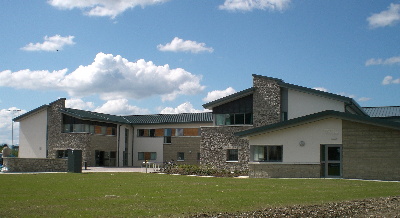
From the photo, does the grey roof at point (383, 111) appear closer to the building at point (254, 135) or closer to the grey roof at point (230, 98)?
the building at point (254, 135)

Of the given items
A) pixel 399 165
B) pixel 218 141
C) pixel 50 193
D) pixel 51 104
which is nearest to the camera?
pixel 50 193

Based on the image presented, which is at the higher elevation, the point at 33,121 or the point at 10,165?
the point at 33,121

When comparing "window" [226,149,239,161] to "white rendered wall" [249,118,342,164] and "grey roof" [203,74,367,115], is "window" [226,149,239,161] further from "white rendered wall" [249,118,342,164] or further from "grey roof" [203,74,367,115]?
"white rendered wall" [249,118,342,164]

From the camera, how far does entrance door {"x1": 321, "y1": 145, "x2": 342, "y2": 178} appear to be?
28.4 meters

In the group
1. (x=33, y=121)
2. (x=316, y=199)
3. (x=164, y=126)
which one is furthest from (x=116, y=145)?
(x=316, y=199)

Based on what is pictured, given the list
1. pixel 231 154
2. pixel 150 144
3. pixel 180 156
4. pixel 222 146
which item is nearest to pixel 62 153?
pixel 150 144

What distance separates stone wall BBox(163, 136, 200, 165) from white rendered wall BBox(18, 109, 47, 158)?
44.3 feet

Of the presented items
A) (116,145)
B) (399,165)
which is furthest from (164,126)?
(399,165)

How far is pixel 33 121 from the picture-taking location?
171 feet

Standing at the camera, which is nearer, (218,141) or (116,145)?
(218,141)

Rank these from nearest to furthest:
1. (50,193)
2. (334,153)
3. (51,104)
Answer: (50,193)
(334,153)
(51,104)

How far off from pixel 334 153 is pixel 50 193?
693 inches

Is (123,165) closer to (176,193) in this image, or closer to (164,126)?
(164,126)

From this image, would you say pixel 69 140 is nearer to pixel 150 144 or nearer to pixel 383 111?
pixel 150 144
